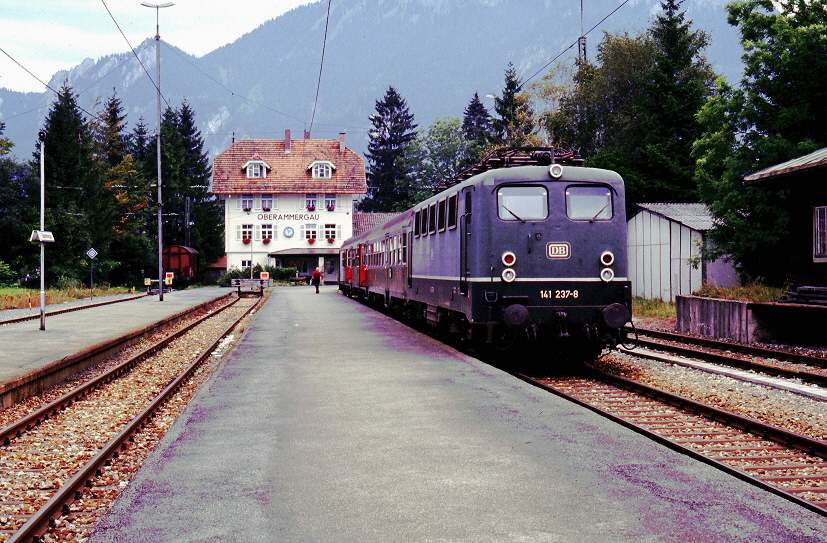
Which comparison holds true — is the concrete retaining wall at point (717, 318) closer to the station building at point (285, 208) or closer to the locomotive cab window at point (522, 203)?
the locomotive cab window at point (522, 203)

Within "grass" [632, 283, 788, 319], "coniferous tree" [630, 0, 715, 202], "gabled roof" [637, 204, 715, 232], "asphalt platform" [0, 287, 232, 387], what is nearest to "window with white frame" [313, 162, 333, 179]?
"coniferous tree" [630, 0, 715, 202]

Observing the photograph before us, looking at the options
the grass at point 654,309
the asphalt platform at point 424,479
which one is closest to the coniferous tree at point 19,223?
the grass at point 654,309

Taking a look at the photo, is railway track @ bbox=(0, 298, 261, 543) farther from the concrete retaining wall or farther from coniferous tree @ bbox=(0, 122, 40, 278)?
coniferous tree @ bbox=(0, 122, 40, 278)

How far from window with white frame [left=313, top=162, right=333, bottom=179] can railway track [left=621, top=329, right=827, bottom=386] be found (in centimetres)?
5914

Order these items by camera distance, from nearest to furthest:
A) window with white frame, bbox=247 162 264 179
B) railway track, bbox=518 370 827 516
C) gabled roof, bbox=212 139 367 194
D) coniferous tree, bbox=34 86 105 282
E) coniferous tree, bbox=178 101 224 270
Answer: railway track, bbox=518 370 827 516
coniferous tree, bbox=34 86 105 282
gabled roof, bbox=212 139 367 194
window with white frame, bbox=247 162 264 179
coniferous tree, bbox=178 101 224 270

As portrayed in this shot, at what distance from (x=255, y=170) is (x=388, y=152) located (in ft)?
68.5

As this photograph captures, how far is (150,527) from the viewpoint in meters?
5.05

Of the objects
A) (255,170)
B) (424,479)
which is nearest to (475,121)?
(255,170)

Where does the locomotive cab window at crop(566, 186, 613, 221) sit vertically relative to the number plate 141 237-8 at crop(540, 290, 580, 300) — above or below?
above

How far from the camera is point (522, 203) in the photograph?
12.6 meters

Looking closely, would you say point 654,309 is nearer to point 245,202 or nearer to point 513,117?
point 513,117

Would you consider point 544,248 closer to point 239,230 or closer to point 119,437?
point 119,437

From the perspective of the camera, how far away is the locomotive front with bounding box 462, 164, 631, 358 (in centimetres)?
1221

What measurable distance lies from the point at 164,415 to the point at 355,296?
31.9 m
